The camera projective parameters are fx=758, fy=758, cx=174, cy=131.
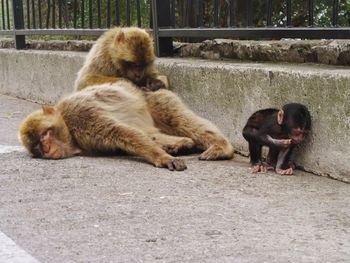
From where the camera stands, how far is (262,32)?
228 inches

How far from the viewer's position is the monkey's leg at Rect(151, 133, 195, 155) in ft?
18.7

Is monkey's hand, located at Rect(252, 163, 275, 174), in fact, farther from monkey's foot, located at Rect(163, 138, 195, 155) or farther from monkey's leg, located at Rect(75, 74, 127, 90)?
monkey's leg, located at Rect(75, 74, 127, 90)

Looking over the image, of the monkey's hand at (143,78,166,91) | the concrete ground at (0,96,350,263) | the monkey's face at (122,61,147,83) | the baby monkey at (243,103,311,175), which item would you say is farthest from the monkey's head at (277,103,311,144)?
the monkey's face at (122,61,147,83)

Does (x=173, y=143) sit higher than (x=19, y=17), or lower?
lower

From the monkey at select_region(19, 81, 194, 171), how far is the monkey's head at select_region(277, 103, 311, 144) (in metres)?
0.93

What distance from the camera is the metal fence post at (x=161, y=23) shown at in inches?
275

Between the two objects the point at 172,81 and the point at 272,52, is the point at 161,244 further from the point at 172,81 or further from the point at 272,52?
the point at 172,81

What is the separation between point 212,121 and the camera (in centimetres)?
593

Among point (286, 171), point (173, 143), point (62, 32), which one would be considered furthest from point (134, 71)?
point (62, 32)

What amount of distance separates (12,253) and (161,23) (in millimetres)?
4094

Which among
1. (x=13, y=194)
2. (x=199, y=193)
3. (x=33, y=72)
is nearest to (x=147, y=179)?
(x=199, y=193)

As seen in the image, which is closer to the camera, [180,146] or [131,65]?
[180,146]

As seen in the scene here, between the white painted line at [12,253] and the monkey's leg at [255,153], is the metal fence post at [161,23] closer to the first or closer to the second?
the monkey's leg at [255,153]

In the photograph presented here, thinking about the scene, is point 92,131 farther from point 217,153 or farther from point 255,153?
point 255,153
